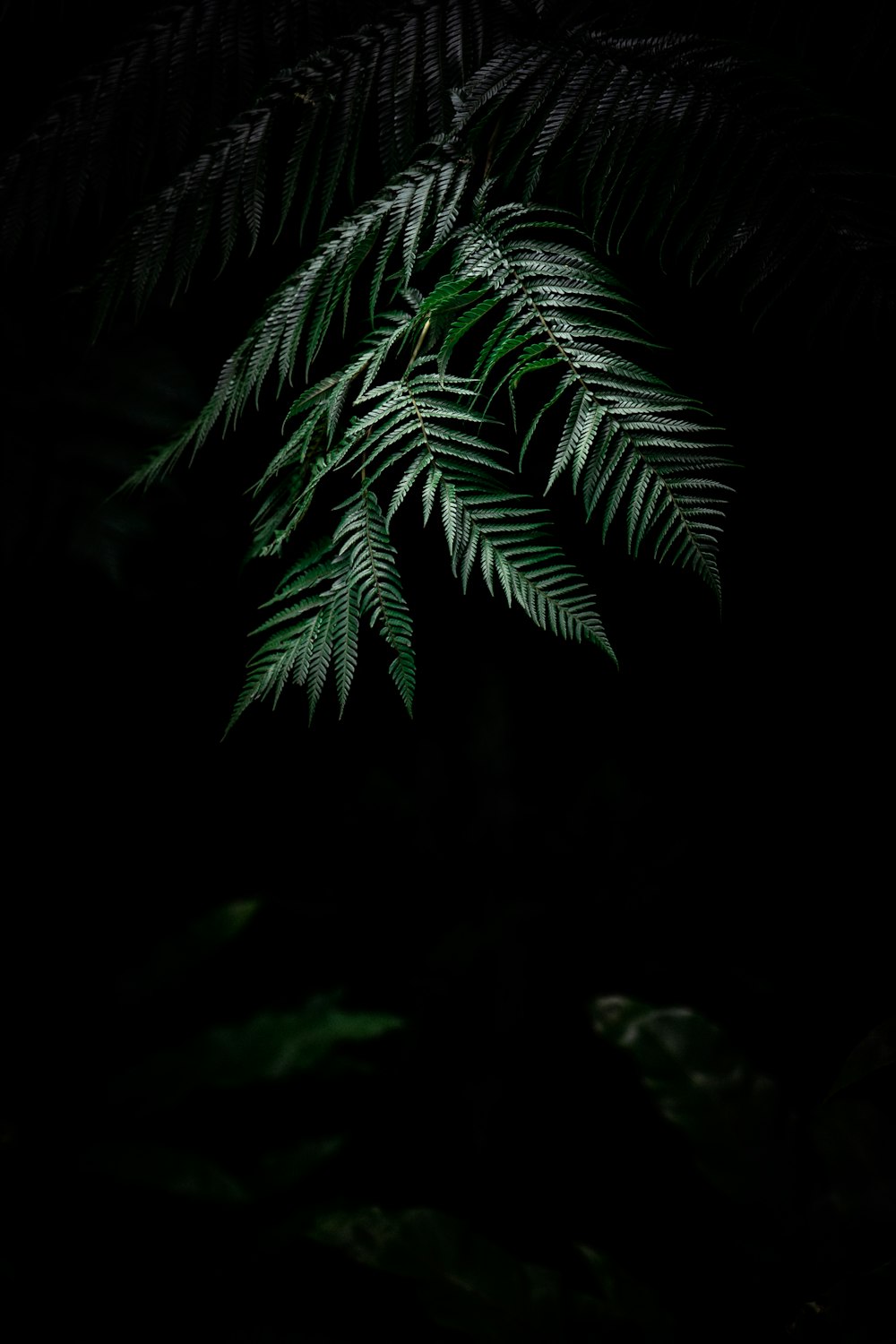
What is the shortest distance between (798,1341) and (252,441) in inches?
64.4

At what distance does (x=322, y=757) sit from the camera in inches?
88.9

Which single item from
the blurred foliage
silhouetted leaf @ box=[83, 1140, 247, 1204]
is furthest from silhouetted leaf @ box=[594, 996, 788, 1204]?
silhouetted leaf @ box=[83, 1140, 247, 1204]

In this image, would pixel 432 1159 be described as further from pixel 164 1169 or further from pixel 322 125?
pixel 322 125

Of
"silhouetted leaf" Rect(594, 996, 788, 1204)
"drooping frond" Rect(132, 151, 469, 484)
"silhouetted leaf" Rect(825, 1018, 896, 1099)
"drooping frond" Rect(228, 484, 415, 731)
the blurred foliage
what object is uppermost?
"drooping frond" Rect(132, 151, 469, 484)

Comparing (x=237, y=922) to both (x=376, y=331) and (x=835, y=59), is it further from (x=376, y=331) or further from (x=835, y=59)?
→ (x=835, y=59)

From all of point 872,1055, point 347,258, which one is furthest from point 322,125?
Result: point 872,1055

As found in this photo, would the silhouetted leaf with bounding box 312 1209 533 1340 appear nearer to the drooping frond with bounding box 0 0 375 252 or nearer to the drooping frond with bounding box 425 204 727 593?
the drooping frond with bounding box 425 204 727 593

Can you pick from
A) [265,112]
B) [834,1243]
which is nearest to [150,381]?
[265,112]

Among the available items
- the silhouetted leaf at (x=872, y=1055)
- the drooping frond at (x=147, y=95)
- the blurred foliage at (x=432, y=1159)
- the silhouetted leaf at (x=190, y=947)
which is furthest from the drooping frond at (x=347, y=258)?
the silhouetted leaf at (x=190, y=947)

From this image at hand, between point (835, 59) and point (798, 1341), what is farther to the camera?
point (798, 1341)

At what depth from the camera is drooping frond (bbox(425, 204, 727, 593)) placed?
0.69 meters

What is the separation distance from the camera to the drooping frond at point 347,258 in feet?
2.56

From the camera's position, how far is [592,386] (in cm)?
71

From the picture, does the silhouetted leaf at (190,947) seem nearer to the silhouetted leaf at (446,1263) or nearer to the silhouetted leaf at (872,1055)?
the silhouetted leaf at (446,1263)
